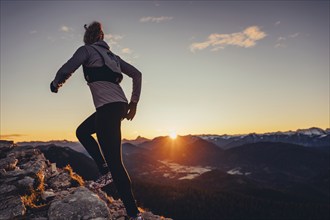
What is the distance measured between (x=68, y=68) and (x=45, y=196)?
427 cm

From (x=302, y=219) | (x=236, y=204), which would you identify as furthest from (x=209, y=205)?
(x=302, y=219)

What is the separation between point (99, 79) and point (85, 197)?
123 inches

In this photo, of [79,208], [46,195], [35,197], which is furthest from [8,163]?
[79,208]

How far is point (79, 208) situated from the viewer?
241 inches

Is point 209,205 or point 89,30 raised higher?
point 89,30

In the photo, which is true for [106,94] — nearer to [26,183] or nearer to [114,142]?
[114,142]

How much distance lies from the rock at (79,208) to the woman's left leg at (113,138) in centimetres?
138

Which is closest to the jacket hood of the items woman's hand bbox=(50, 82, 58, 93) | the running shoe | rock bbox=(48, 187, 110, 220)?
woman's hand bbox=(50, 82, 58, 93)

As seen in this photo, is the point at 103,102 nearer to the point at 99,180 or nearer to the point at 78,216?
the point at 99,180

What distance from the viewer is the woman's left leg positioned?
4887 mm

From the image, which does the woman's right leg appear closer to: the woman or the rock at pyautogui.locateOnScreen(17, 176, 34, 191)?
the woman

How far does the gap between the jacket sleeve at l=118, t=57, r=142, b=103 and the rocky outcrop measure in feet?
8.78

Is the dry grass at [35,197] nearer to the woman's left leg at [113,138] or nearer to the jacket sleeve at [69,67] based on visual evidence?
the woman's left leg at [113,138]

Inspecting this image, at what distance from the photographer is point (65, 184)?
9.23 m
